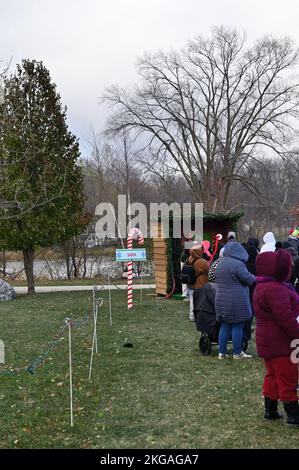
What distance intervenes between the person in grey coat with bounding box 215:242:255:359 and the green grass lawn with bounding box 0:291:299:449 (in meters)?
0.48

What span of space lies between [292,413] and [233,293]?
3.13m

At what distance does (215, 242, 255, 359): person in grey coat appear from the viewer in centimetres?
866

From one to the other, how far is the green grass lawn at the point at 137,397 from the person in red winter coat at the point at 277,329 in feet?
0.87

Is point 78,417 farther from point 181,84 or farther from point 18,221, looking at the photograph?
point 181,84

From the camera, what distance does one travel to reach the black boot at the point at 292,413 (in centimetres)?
566

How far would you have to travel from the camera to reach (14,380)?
8.05 metres

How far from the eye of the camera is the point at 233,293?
868cm

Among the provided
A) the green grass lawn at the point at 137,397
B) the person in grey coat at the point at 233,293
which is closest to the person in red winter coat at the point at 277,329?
the green grass lawn at the point at 137,397

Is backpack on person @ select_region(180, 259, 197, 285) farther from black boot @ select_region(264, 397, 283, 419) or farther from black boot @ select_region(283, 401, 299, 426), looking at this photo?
black boot @ select_region(283, 401, 299, 426)

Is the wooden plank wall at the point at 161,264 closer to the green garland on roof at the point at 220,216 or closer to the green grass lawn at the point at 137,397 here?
the green garland on roof at the point at 220,216

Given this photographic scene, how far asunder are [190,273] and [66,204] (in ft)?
32.9

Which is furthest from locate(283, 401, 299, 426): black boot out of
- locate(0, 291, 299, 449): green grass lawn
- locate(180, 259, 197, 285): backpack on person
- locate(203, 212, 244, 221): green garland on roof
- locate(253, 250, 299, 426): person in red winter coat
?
locate(203, 212, 244, 221): green garland on roof

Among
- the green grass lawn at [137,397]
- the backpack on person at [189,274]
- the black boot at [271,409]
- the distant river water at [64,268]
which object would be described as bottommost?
the distant river water at [64,268]
